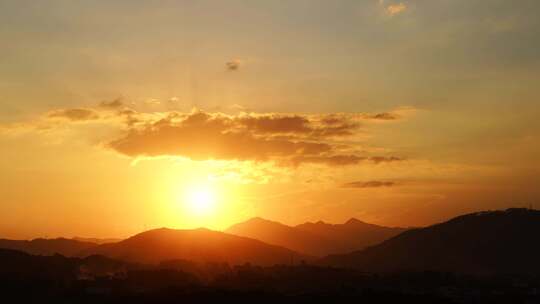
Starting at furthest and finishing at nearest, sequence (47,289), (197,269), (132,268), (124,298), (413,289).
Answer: (197,269) < (132,268) < (413,289) < (47,289) < (124,298)

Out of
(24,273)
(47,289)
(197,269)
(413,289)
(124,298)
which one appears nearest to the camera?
(124,298)

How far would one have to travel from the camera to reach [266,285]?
543 feet

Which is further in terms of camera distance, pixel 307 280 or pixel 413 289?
pixel 307 280

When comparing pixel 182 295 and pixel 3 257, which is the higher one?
pixel 3 257

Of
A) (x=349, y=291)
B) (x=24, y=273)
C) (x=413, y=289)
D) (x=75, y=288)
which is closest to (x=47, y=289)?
(x=75, y=288)

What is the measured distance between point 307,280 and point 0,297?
8659 centimetres

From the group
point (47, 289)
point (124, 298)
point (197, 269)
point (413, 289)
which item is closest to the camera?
point (124, 298)

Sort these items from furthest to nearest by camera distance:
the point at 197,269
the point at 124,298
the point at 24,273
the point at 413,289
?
the point at 197,269 → the point at 413,289 → the point at 24,273 → the point at 124,298

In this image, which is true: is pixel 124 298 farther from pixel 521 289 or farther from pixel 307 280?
pixel 521 289

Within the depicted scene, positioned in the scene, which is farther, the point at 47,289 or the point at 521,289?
the point at 521,289

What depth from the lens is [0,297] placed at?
5025 inches

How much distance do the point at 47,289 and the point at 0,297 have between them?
1077cm

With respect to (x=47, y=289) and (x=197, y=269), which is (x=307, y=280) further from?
(x=47, y=289)

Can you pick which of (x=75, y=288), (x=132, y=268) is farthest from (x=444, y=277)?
(x=75, y=288)
